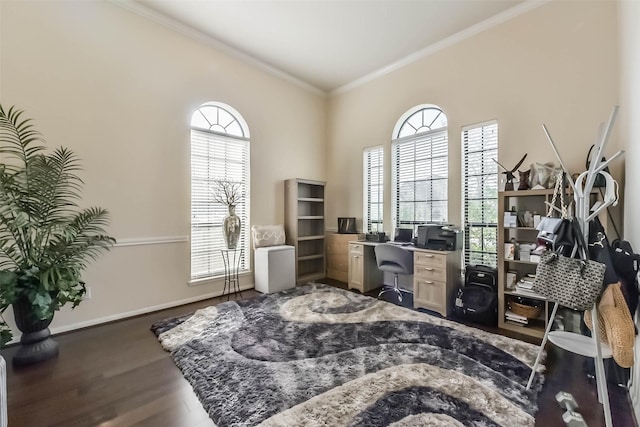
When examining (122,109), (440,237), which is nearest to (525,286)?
(440,237)

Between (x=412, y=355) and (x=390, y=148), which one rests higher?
(x=390, y=148)

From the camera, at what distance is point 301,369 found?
209 centimetres

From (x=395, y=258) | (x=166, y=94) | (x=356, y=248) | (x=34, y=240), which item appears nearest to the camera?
(x=34, y=240)

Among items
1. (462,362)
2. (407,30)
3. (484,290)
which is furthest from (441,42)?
(462,362)

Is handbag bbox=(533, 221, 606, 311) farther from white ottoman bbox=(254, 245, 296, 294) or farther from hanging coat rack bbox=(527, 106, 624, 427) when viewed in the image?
white ottoman bbox=(254, 245, 296, 294)

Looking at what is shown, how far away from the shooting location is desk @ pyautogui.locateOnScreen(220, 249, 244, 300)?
4109 mm

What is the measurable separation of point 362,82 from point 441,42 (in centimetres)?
147

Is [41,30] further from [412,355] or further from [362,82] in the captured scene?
[412,355]

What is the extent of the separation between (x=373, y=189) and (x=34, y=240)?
439cm

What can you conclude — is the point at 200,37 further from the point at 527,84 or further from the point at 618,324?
the point at 618,324

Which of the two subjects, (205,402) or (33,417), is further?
(205,402)

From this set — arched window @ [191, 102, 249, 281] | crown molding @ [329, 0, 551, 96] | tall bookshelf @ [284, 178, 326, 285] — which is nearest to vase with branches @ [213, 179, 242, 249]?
arched window @ [191, 102, 249, 281]

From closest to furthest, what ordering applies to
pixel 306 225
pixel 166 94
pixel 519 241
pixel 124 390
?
pixel 124 390 < pixel 519 241 < pixel 166 94 < pixel 306 225

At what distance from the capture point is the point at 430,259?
11.2ft
